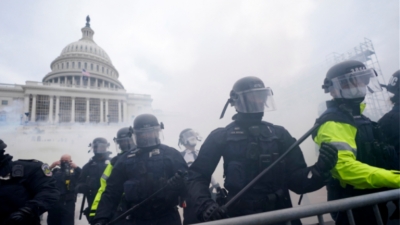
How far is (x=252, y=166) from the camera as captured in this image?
1.79 meters

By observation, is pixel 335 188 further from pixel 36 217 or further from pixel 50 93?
pixel 50 93

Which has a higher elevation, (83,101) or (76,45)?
(76,45)

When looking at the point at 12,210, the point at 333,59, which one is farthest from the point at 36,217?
the point at 333,59

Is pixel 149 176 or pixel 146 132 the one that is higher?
pixel 146 132

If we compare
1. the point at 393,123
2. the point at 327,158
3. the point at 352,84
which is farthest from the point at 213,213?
the point at 393,123

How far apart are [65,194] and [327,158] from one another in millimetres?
4722

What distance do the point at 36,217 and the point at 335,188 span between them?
2731mm

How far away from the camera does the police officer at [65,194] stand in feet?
13.6

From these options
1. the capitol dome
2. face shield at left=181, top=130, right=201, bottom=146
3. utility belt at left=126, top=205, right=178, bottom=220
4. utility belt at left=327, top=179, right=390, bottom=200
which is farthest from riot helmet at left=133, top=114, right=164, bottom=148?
the capitol dome

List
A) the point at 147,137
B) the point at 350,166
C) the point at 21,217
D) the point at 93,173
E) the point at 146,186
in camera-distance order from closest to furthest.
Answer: the point at 350,166 < the point at 21,217 < the point at 146,186 < the point at 147,137 < the point at 93,173

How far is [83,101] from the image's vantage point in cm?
3750

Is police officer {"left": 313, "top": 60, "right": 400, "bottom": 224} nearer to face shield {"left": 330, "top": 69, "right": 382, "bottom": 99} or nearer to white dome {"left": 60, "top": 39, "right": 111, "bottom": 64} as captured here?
face shield {"left": 330, "top": 69, "right": 382, "bottom": 99}

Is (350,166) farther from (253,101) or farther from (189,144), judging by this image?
(189,144)

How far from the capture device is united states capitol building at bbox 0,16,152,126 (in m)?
32.1
